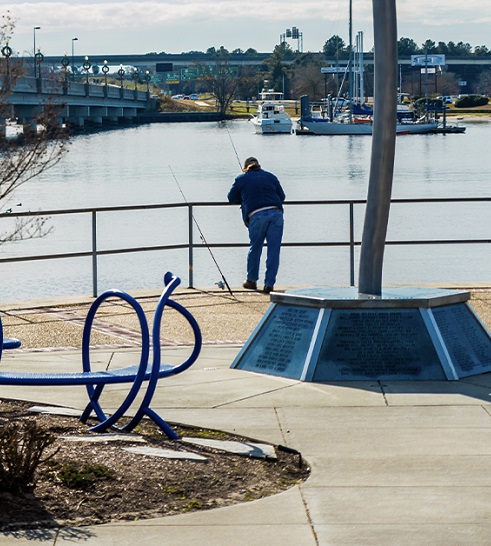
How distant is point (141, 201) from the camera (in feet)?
151

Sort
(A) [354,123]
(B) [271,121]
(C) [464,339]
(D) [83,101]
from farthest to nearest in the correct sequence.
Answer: (B) [271,121] → (A) [354,123] → (D) [83,101] → (C) [464,339]

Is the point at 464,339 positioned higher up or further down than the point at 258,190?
further down

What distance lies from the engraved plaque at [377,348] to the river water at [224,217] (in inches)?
257

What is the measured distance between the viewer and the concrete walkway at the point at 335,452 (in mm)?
5465

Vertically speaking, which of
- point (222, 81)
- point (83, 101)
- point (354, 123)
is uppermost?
point (222, 81)

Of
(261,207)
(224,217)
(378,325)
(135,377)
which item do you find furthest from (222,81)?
(135,377)

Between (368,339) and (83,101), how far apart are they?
85.9 metres

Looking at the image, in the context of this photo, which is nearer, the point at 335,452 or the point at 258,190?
the point at 335,452

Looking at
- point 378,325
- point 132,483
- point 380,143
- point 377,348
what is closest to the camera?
point 132,483

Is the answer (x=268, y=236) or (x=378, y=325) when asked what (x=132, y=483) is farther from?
(x=268, y=236)

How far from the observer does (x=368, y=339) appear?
9.38m

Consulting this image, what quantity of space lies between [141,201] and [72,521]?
4063cm

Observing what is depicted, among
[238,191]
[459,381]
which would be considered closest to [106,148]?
[238,191]

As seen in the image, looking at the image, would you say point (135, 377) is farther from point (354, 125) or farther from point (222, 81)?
point (222, 81)
